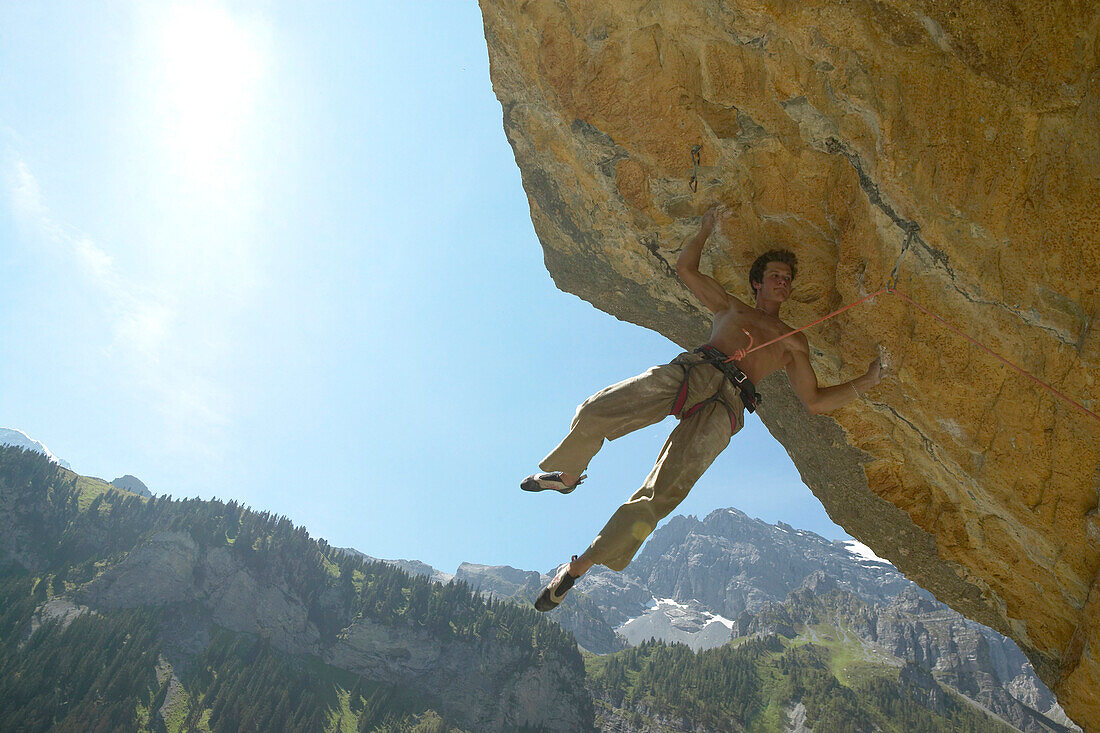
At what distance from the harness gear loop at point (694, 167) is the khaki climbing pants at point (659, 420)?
6.07 ft

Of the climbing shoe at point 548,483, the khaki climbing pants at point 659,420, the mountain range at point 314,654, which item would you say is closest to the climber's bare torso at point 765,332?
the khaki climbing pants at point 659,420

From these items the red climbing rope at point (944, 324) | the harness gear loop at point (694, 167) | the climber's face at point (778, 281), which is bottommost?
the red climbing rope at point (944, 324)

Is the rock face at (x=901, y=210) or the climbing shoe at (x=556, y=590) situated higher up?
the rock face at (x=901, y=210)

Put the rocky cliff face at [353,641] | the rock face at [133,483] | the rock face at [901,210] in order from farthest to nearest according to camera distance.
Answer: the rock face at [133,483]
the rocky cliff face at [353,641]
the rock face at [901,210]

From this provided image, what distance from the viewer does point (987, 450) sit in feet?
16.0

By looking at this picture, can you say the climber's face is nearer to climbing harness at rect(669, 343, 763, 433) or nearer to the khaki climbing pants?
climbing harness at rect(669, 343, 763, 433)

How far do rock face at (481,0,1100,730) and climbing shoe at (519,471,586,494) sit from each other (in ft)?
9.71

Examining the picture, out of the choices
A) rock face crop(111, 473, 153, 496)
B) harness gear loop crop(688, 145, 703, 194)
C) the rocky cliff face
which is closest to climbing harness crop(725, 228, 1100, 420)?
harness gear loop crop(688, 145, 703, 194)

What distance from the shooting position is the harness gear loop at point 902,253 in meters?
4.37

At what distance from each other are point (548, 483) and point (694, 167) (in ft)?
11.3

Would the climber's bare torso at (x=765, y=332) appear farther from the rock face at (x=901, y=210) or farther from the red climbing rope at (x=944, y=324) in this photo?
the rock face at (x=901, y=210)

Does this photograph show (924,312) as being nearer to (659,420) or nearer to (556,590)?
(659,420)

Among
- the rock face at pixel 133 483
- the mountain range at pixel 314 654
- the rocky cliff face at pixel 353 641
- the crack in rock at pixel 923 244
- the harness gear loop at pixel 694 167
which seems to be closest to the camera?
the crack in rock at pixel 923 244

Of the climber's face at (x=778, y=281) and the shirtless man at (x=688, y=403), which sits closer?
the shirtless man at (x=688, y=403)
